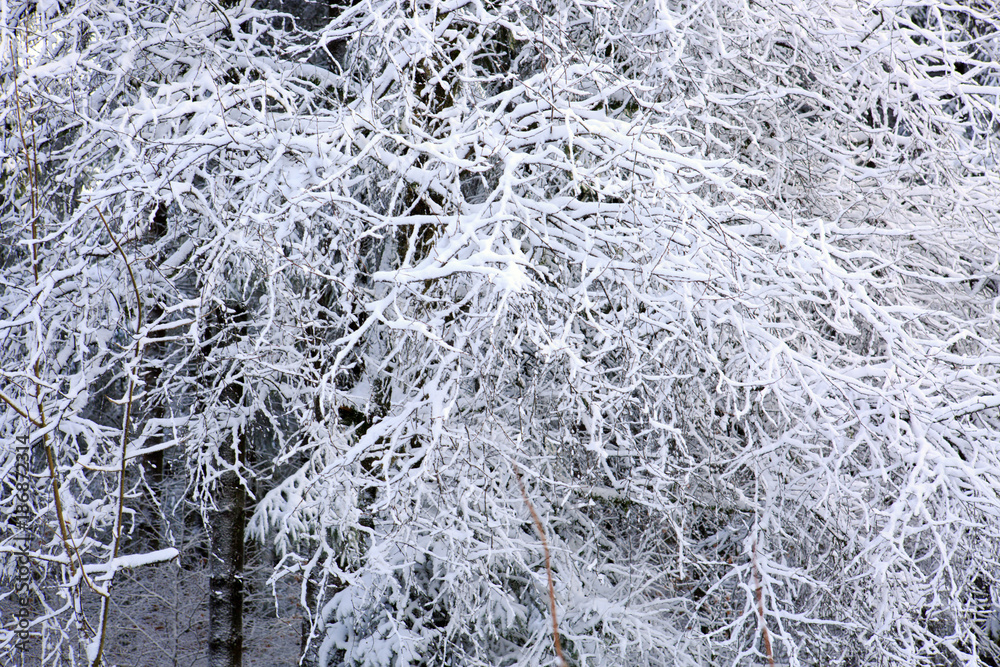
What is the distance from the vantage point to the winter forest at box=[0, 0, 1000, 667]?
179 inches

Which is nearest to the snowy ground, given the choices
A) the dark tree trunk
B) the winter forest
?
the dark tree trunk

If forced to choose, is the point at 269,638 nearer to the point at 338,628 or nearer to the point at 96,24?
the point at 338,628

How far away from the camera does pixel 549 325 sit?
5086 mm

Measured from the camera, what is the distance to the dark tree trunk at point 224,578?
22.4 ft

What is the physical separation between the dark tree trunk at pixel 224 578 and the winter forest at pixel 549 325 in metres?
0.05

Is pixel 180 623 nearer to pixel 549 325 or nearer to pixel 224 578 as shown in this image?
pixel 224 578

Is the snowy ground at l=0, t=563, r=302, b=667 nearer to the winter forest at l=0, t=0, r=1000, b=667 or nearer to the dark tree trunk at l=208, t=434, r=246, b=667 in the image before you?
the dark tree trunk at l=208, t=434, r=246, b=667

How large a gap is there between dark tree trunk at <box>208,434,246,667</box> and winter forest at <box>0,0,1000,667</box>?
5 cm

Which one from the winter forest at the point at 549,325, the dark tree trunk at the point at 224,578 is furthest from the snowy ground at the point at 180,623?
the winter forest at the point at 549,325

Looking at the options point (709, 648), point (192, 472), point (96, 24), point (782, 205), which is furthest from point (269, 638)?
point (782, 205)

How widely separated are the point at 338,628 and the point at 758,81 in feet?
17.3

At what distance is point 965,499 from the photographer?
4.29m

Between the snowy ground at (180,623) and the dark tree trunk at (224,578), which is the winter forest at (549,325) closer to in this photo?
the dark tree trunk at (224,578)

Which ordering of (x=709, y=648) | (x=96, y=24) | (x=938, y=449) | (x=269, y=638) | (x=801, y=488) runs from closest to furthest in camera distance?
(x=938, y=449) → (x=801, y=488) → (x=709, y=648) → (x=96, y=24) → (x=269, y=638)
